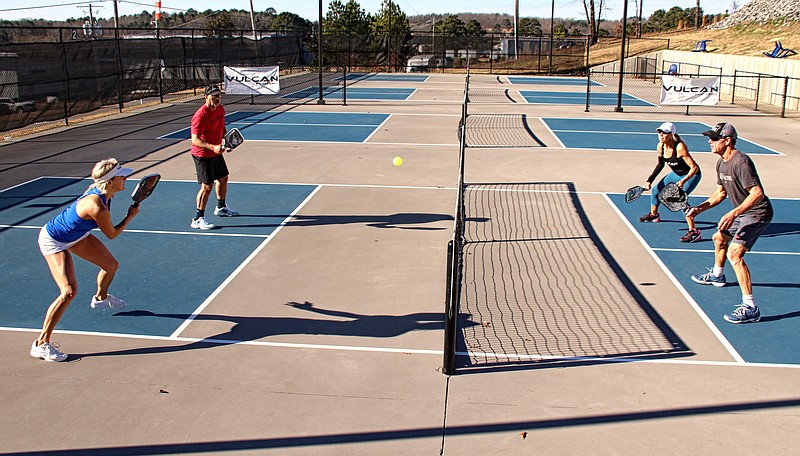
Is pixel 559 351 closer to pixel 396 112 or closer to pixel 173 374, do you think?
pixel 173 374

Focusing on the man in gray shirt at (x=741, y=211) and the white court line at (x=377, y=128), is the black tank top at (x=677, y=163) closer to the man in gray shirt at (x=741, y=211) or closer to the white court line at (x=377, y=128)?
the man in gray shirt at (x=741, y=211)

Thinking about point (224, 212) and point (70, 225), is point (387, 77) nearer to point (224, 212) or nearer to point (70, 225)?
point (224, 212)

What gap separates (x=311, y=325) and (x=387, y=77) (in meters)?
40.8

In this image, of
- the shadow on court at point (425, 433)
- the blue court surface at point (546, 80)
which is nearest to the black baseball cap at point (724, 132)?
the shadow on court at point (425, 433)

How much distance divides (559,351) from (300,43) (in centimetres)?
4853

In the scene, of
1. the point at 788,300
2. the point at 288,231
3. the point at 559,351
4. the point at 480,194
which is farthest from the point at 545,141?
the point at 559,351

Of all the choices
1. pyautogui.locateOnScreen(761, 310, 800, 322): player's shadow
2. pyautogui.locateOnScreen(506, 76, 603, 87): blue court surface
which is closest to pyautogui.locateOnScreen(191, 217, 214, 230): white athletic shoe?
pyautogui.locateOnScreen(761, 310, 800, 322): player's shadow

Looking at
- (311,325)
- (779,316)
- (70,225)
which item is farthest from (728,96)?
(70,225)

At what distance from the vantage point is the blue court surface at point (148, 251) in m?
7.93

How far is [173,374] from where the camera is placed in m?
6.53

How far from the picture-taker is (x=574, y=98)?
33.8 meters

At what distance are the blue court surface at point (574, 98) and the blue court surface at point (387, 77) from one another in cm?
1012

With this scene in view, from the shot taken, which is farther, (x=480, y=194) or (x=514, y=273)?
(x=480, y=194)

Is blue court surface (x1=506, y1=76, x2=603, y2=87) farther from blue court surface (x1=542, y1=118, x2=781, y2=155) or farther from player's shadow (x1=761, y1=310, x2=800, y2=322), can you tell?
player's shadow (x1=761, y1=310, x2=800, y2=322)
